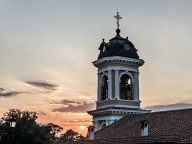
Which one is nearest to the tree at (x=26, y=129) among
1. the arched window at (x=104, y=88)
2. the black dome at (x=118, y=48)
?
the arched window at (x=104, y=88)

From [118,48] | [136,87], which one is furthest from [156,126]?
[118,48]

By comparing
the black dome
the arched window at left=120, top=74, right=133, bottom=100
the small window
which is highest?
the black dome

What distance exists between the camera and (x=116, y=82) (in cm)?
4344

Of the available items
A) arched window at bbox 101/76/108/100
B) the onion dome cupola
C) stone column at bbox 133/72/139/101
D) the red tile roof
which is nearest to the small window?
the red tile roof

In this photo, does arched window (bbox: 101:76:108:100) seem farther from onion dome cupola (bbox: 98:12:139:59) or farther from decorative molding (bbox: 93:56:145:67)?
onion dome cupola (bbox: 98:12:139:59)

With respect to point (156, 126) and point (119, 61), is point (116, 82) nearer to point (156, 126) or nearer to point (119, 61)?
point (119, 61)

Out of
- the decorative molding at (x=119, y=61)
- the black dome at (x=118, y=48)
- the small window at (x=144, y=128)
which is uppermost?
the black dome at (x=118, y=48)

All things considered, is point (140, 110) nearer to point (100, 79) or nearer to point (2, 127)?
point (100, 79)

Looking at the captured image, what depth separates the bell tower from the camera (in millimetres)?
43188

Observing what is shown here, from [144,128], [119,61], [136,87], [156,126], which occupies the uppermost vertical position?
[119,61]

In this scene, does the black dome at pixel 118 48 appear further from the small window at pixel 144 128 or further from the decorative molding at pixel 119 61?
the small window at pixel 144 128

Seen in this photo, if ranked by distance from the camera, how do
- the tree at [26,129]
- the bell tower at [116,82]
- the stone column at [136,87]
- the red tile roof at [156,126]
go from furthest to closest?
the stone column at [136,87] → the bell tower at [116,82] → the tree at [26,129] → the red tile roof at [156,126]

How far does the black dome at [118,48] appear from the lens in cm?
4397

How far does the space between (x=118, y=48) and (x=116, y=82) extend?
11.1ft
